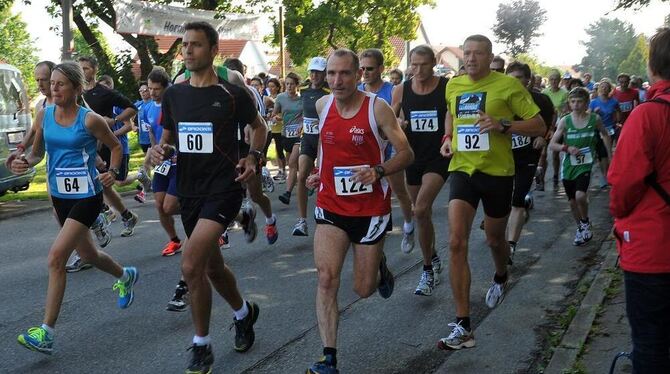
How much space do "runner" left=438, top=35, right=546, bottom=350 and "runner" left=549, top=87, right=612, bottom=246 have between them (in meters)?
3.35

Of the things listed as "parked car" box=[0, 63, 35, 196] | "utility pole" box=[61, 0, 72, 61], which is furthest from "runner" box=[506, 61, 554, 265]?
"utility pole" box=[61, 0, 72, 61]

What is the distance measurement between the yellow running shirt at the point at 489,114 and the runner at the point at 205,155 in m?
1.55

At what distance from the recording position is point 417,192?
705 centimetres

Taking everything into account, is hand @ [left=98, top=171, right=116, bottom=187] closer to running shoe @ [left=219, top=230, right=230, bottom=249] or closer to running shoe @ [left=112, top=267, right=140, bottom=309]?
running shoe @ [left=112, top=267, right=140, bottom=309]

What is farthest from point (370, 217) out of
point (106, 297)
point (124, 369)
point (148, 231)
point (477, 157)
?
point (148, 231)

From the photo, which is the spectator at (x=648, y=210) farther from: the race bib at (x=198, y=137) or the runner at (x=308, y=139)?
the runner at (x=308, y=139)

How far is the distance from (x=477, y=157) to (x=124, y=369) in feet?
8.90

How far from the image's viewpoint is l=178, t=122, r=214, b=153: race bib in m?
4.70

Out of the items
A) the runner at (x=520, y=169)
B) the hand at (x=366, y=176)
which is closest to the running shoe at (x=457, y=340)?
the hand at (x=366, y=176)

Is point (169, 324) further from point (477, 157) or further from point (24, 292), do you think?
point (477, 157)

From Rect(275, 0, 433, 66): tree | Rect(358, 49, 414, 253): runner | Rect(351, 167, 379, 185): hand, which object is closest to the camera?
Rect(351, 167, 379, 185): hand

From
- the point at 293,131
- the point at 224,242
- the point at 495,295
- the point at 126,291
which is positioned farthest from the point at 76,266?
the point at 293,131

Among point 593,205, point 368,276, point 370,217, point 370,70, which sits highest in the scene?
point 370,70

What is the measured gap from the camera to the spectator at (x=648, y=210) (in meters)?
3.11
